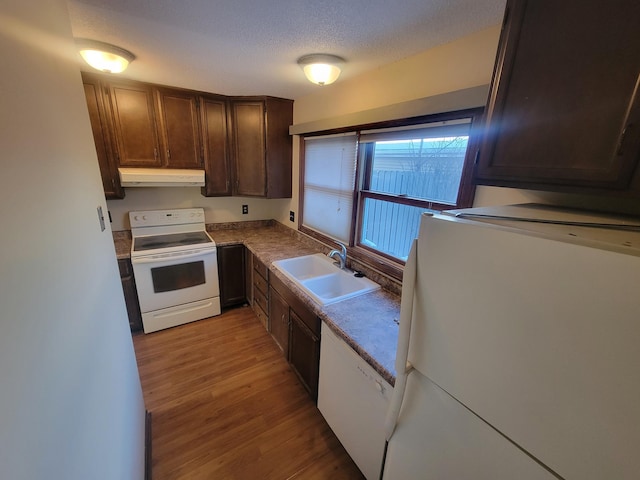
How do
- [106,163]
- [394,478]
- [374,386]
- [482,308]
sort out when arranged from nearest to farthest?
[482,308]
[394,478]
[374,386]
[106,163]

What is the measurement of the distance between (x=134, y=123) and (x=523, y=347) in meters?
3.09

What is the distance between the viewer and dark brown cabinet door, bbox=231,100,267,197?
271cm

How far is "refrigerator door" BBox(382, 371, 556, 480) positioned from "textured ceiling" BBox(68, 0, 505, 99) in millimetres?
1497

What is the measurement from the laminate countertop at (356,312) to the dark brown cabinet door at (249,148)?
2.07 feet

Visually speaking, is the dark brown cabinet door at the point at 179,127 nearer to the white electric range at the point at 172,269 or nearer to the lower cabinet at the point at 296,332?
the white electric range at the point at 172,269

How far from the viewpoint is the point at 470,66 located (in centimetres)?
130

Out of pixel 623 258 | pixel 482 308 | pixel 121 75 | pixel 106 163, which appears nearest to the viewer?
pixel 623 258

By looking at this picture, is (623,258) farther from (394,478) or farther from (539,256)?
(394,478)

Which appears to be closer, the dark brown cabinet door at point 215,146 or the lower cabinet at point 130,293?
the lower cabinet at point 130,293

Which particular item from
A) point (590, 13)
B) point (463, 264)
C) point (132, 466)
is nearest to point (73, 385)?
point (132, 466)

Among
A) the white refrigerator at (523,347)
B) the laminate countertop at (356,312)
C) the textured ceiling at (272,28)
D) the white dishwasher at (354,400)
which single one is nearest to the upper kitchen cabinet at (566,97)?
the white refrigerator at (523,347)

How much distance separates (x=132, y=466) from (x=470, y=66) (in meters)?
2.46

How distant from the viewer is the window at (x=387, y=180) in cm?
146

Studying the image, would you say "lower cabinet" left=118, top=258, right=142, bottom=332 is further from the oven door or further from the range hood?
the range hood
